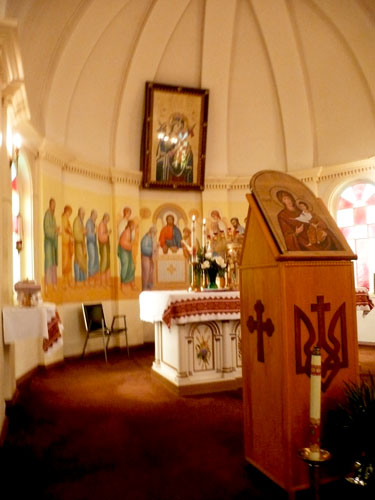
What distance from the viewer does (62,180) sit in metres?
8.72

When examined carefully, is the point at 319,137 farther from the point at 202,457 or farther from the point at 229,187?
the point at 202,457

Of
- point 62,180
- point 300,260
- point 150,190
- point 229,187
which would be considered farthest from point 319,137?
point 300,260

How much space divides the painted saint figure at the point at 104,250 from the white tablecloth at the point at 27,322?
464cm

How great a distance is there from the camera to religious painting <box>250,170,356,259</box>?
2740 millimetres

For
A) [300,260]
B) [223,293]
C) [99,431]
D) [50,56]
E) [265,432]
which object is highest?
[50,56]

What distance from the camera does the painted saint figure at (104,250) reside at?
9.42 meters

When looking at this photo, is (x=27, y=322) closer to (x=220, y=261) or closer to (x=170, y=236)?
(x=220, y=261)

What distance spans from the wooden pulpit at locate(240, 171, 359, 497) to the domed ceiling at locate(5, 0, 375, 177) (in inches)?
241

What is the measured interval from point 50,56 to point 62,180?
228 cm

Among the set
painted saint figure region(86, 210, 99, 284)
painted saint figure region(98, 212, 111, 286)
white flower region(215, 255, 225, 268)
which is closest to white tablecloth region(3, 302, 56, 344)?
white flower region(215, 255, 225, 268)

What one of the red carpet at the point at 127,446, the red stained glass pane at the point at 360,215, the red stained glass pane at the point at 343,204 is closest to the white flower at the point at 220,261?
the red carpet at the point at 127,446

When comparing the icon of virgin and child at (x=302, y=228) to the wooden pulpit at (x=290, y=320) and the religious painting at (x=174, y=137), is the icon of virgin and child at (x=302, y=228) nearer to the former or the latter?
the wooden pulpit at (x=290, y=320)

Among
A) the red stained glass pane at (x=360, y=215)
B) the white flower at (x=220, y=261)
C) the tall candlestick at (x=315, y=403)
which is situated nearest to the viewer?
the tall candlestick at (x=315, y=403)

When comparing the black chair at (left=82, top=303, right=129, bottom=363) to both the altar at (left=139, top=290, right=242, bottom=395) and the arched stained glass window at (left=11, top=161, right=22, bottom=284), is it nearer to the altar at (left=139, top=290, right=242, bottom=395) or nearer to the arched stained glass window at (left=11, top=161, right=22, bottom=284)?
the arched stained glass window at (left=11, top=161, right=22, bottom=284)
